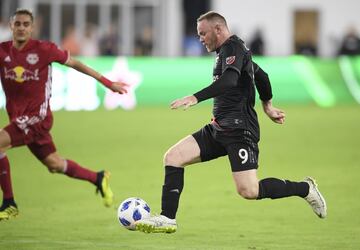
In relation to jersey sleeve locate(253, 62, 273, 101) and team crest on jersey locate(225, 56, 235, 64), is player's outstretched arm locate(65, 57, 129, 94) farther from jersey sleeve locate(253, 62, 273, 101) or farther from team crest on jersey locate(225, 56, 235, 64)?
team crest on jersey locate(225, 56, 235, 64)

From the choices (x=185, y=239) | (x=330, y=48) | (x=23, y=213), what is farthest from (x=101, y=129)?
(x=330, y=48)

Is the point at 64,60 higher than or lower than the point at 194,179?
higher

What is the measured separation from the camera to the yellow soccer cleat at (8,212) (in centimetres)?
959

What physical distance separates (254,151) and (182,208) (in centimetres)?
259

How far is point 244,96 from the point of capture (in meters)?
8.64

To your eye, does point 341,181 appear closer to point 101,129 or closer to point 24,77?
point 24,77

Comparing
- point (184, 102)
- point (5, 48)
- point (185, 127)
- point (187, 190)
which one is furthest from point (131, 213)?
point (185, 127)

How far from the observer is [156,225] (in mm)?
8375

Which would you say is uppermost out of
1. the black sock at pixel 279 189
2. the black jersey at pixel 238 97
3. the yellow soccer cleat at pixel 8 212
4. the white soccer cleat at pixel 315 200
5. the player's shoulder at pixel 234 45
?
the player's shoulder at pixel 234 45

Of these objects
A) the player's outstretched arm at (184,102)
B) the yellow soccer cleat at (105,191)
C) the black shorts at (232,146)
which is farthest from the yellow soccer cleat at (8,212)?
the player's outstretched arm at (184,102)

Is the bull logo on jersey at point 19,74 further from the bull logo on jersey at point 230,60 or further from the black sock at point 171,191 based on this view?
the bull logo on jersey at point 230,60

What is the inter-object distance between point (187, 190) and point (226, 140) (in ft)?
13.0

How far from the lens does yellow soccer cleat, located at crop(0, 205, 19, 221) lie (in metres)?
9.59

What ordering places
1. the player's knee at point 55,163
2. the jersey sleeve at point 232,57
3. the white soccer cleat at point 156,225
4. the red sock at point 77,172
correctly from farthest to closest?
1. the red sock at point 77,172
2. the player's knee at point 55,163
3. the white soccer cleat at point 156,225
4. the jersey sleeve at point 232,57
